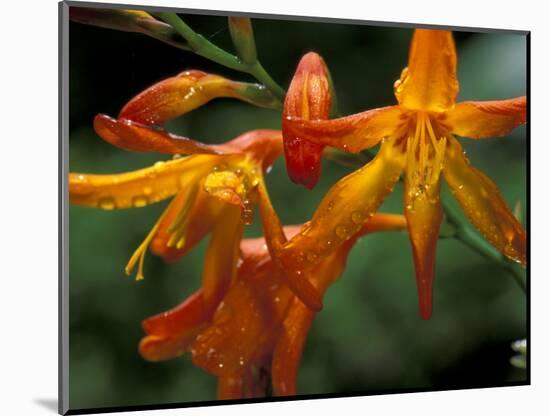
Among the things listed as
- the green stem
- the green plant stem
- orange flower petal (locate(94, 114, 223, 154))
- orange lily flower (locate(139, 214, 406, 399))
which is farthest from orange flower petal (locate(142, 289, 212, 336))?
the green stem

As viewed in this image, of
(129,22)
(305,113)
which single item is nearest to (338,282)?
(305,113)

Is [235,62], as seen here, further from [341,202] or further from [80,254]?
[80,254]

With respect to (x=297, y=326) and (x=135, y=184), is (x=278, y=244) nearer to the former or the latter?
(x=297, y=326)

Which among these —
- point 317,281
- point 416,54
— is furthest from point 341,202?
point 416,54

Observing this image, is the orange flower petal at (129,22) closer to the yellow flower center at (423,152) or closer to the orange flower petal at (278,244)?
the orange flower petal at (278,244)

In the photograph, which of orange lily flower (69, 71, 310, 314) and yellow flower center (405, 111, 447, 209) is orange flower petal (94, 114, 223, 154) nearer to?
orange lily flower (69, 71, 310, 314)
